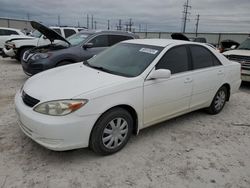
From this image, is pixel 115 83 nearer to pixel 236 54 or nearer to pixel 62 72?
pixel 62 72

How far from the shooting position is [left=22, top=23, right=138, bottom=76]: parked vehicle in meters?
6.55

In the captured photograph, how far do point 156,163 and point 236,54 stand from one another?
6.01 meters

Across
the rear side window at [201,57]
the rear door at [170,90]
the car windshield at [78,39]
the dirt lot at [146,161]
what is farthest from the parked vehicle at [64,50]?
the rear door at [170,90]

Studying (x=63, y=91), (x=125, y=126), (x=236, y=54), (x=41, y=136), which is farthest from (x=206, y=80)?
(x=236, y=54)

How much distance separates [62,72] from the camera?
3854 mm

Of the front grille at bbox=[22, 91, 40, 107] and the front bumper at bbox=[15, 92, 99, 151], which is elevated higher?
the front grille at bbox=[22, 91, 40, 107]

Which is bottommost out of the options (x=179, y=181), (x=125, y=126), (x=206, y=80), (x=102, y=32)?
(x=179, y=181)

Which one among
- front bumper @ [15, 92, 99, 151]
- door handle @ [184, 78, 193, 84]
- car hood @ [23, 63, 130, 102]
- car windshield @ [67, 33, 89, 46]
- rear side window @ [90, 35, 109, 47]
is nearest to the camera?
front bumper @ [15, 92, 99, 151]

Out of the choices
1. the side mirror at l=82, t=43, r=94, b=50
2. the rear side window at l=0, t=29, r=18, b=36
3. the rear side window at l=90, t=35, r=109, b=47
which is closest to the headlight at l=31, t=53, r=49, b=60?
the side mirror at l=82, t=43, r=94, b=50

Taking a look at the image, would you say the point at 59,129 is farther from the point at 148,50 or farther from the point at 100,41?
the point at 100,41

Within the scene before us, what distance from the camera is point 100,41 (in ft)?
25.3

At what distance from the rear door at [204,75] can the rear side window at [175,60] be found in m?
0.21

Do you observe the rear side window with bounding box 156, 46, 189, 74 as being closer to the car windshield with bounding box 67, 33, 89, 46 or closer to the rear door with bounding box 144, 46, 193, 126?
the rear door with bounding box 144, 46, 193, 126

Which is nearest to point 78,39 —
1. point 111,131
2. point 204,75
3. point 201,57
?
point 201,57
